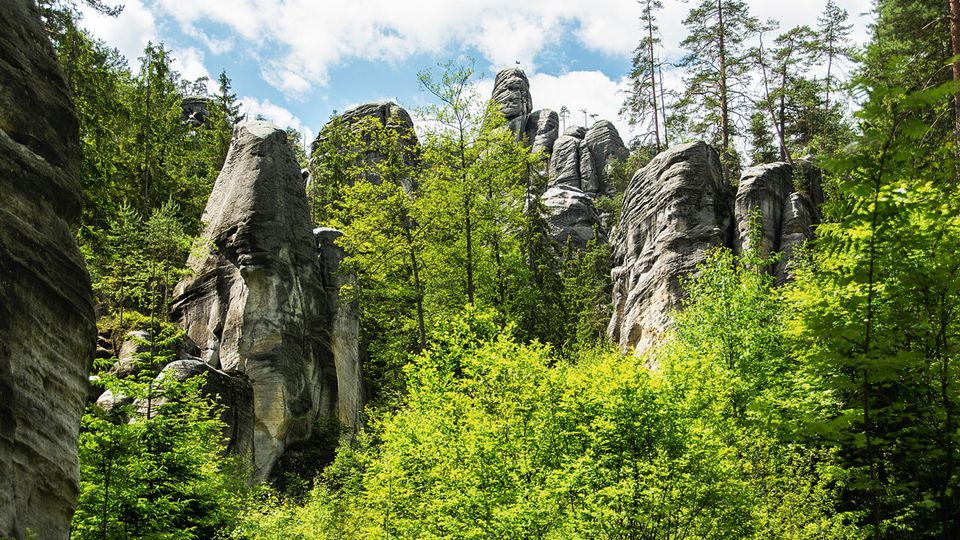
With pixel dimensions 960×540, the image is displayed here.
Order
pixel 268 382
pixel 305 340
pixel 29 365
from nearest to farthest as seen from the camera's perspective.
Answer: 1. pixel 29 365
2. pixel 268 382
3. pixel 305 340

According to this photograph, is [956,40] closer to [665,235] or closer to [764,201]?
[764,201]

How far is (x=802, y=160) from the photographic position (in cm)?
3319

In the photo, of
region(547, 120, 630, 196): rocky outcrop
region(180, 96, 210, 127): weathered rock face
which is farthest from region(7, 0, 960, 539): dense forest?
region(547, 120, 630, 196): rocky outcrop

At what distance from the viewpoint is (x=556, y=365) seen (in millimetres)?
16469

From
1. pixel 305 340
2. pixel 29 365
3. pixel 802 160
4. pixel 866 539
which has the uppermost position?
pixel 802 160

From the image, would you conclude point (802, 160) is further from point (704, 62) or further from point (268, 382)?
point (268, 382)

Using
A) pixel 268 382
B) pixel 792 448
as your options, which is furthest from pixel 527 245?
pixel 792 448

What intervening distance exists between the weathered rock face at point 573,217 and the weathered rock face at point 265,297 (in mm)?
23908

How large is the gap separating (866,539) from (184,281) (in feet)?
77.1

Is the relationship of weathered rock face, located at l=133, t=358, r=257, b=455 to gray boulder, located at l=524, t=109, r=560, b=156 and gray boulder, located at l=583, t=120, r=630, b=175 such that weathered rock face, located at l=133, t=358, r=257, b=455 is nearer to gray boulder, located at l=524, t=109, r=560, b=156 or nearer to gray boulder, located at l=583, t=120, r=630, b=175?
gray boulder, located at l=583, t=120, r=630, b=175

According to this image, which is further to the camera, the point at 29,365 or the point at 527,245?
the point at 527,245

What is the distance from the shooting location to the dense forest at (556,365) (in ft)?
21.0

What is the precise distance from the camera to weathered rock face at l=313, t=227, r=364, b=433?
26.8 metres

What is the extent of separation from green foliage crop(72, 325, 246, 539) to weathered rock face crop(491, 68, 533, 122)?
2318 inches
